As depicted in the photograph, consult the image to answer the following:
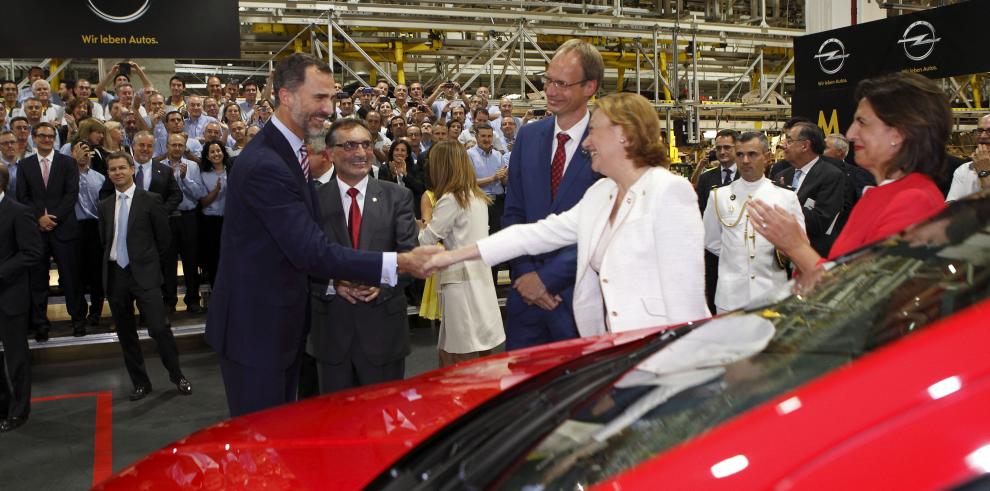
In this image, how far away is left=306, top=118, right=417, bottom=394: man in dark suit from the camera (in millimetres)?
3797

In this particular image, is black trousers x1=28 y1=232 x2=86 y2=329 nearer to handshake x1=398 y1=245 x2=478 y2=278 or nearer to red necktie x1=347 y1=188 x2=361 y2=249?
red necktie x1=347 y1=188 x2=361 y2=249

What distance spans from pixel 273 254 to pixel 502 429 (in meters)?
1.68

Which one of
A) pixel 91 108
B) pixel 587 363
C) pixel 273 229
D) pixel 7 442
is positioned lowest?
pixel 7 442

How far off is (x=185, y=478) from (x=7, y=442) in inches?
165

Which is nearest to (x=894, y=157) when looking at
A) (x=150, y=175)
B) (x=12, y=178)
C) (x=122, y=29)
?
(x=150, y=175)

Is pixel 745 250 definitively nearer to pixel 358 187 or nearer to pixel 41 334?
pixel 358 187

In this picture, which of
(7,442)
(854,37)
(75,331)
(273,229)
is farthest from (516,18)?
(273,229)

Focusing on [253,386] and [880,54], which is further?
[880,54]

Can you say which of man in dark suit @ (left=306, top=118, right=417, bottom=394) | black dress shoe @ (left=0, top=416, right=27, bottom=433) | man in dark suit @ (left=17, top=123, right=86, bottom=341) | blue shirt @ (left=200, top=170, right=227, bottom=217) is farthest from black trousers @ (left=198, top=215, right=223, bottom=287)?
man in dark suit @ (left=306, top=118, right=417, bottom=394)

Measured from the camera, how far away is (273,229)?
9.25 ft

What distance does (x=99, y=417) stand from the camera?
17.7ft

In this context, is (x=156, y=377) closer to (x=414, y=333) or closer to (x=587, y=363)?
(x=414, y=333)

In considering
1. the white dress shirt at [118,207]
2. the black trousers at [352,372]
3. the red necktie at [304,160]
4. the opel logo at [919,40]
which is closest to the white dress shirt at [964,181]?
the opel logo at [919,40]

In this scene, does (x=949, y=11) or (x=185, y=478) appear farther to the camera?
(x=949, y=11)
